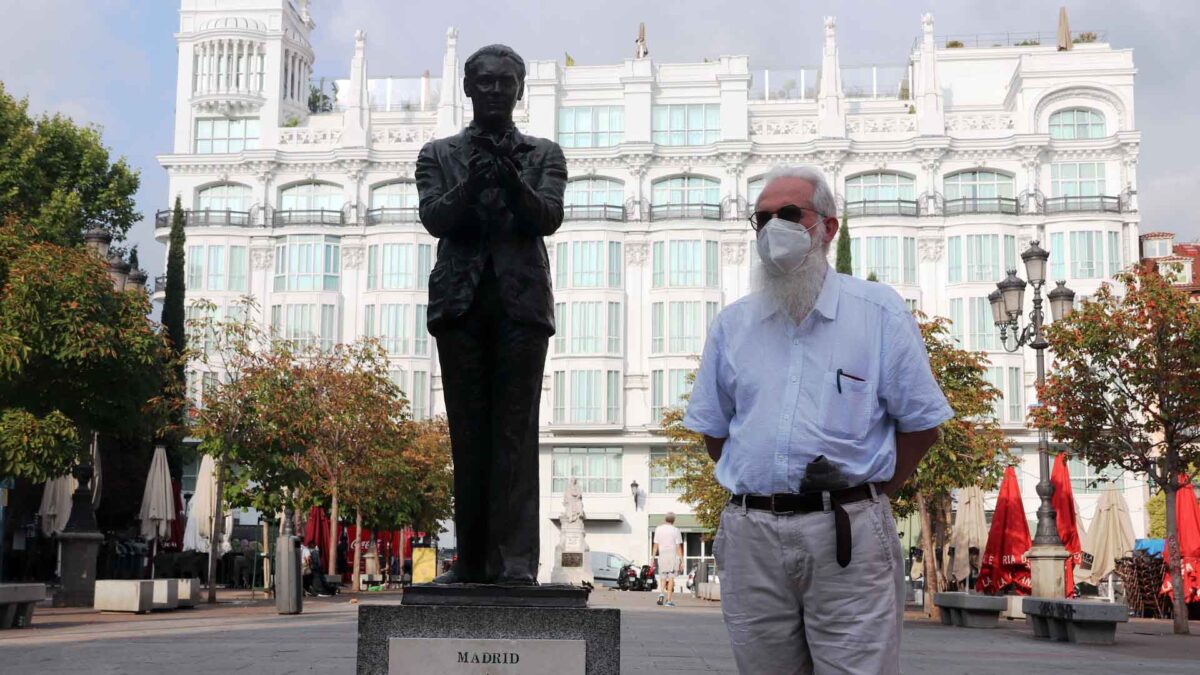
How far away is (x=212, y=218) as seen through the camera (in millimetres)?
63062

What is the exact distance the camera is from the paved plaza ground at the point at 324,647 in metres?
10.3

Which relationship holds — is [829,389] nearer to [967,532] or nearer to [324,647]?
[324,647]

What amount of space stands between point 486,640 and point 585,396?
177 feet

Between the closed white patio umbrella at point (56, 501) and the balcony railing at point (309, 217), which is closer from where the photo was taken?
the closed white patio umbrella at point (56, 501)

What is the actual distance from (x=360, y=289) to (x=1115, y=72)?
35171 millimetres

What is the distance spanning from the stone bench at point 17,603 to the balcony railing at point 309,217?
4743cm

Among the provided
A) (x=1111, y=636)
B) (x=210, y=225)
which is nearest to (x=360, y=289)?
(x=210, y=225)

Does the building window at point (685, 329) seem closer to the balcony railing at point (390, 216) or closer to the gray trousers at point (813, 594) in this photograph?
the balcony railing at point (390, 216)

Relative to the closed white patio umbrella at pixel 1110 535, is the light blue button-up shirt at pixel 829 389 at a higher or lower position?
higher

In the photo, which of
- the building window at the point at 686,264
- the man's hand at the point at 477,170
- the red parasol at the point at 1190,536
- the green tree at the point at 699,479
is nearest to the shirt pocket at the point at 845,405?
the man's hand at the point at 477,170

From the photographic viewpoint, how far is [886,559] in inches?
145

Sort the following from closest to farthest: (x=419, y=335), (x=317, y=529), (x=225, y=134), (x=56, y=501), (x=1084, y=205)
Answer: (x=56, y=501) → (x=317, y=529) → (x=1084, y=205) → (x=419, y=335) → (x=225, y=134)

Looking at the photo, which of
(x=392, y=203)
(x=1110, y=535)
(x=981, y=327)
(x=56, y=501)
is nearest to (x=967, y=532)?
(x=1110, y=535)

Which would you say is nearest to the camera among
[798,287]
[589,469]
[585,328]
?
[798,287]
